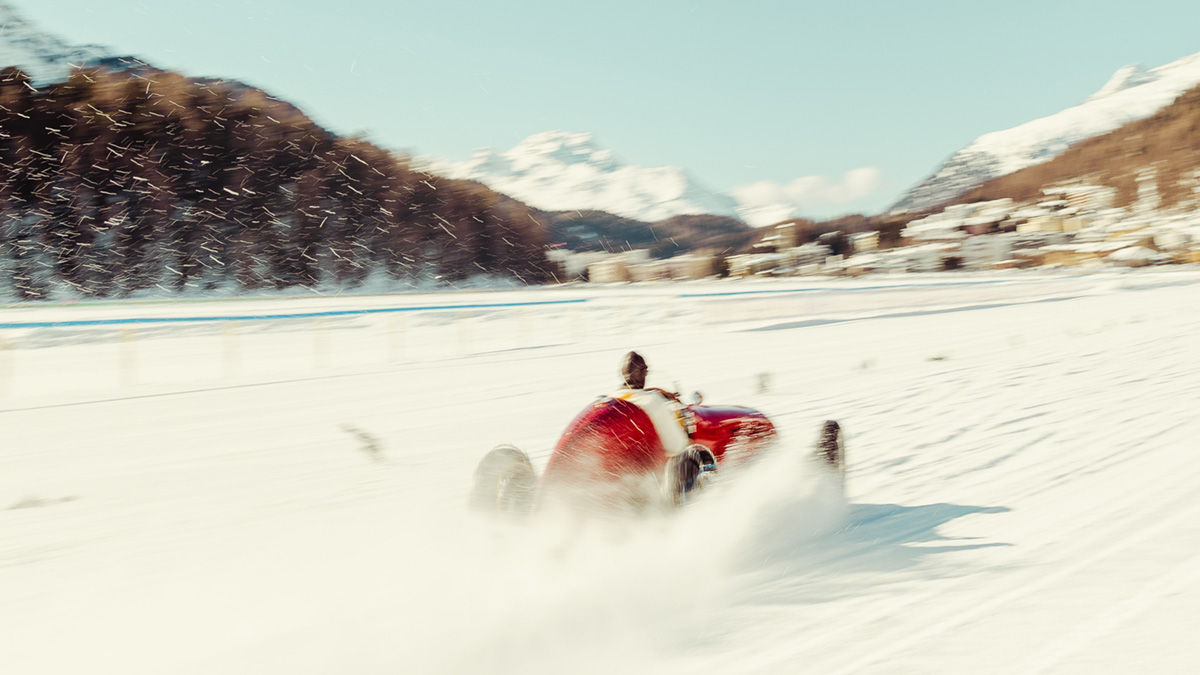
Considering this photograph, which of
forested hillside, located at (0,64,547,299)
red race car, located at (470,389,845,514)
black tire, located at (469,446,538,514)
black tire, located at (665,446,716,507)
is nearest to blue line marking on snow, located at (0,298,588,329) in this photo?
black tire, located at (469,446,538,514)

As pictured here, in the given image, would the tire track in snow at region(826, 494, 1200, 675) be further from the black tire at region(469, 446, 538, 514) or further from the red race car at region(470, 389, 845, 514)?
the black tire at region(469, 446, 538, 514)

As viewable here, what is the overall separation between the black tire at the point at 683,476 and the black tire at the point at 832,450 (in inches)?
47.0

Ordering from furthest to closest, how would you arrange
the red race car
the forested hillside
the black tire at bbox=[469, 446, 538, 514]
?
1. the forested hillside
2. the black tire at bbox=[469, 446, 538, 514]
3. the red race car

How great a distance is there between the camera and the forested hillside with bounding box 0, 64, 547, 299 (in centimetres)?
3838

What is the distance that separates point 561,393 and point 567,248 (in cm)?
5219

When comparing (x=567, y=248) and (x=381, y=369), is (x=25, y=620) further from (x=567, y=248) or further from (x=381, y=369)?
(x=567, y=248)

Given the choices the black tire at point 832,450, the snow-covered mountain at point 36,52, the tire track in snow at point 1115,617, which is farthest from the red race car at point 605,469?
the snow-covered mountain at point 36,52

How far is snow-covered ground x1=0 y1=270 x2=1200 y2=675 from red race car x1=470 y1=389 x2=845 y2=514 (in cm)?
14

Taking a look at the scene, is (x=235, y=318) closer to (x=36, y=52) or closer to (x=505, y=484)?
(x=505, y=484)

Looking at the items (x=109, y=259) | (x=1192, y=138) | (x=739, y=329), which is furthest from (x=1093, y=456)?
(x=1192, y=138)

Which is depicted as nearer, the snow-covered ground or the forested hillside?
the snow-covered ground

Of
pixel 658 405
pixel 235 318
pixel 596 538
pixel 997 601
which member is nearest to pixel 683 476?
pixel 658 405

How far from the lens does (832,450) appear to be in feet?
18.1

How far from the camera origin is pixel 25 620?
3.98m
